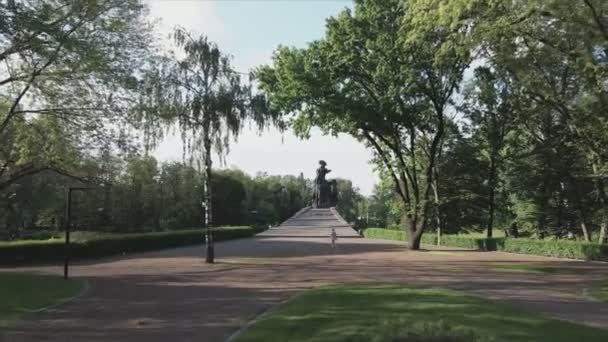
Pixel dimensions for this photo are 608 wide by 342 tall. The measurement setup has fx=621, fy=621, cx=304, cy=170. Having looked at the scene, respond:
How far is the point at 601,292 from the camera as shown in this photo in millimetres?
17984

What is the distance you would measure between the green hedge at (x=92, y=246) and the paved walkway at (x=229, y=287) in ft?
6.46

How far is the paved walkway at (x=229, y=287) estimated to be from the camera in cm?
1262

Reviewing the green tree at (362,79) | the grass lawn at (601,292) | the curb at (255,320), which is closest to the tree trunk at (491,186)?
the green tree at (362,79)

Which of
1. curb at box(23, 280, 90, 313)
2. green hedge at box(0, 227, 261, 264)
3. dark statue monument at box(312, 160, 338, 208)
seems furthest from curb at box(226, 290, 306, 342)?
dark statue monument at box(312, 160, 338, 208)

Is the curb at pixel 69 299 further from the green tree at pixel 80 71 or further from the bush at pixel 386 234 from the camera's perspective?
the bush at pixel 386 234

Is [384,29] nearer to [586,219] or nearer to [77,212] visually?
[586,219]

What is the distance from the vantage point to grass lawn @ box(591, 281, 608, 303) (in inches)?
665

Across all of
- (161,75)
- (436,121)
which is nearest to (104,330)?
(161,75)

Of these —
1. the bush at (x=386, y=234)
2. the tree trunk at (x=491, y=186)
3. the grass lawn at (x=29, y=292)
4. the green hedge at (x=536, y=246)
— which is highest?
the tree trunk at (x=491, y=186)

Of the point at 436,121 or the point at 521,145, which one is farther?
the point at 521,145

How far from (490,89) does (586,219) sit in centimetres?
1885

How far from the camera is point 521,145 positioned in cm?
5366

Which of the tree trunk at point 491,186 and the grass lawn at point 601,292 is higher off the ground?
the tree trunk at point 491,186

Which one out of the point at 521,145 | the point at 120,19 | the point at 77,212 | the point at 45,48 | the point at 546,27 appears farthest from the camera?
the point at 77,212
